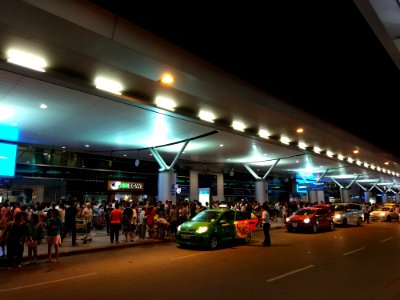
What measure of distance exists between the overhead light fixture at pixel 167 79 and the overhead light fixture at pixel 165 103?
1.93 m

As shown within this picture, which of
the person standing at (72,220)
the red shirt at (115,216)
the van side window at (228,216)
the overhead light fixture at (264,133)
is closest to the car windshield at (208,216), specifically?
the van side window at (228,216)

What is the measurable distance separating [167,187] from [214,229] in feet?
38.3

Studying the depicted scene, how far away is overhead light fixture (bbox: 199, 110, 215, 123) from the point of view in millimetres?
15938

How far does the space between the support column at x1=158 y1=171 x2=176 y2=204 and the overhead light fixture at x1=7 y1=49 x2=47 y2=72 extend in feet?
51.2

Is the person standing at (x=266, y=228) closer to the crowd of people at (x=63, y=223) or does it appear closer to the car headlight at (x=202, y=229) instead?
the crowd of people at (x=63, y=223)

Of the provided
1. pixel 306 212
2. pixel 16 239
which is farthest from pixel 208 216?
pixel 306 212

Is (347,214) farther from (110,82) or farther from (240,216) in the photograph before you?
(110,82)

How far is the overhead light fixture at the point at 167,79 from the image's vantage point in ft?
36.7

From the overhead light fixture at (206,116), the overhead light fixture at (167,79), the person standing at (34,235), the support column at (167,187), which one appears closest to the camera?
the person standing at (34,235)

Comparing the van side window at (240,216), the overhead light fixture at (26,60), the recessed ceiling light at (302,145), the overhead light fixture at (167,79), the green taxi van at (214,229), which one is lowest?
the green taxi van at (214,229)

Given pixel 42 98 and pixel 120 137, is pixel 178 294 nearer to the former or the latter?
pixel 42 98

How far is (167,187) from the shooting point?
24969 millimetres

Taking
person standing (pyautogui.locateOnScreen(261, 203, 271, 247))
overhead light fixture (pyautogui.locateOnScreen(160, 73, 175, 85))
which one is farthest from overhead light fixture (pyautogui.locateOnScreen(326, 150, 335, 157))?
overhead light fixture (pyautogui.locateOnScreen(160, 73, 175, 85))

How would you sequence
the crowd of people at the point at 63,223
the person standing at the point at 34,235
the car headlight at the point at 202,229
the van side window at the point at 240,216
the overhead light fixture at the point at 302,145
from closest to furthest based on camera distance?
the crowd of people at the point at 63,223, the person standing at the point at 34,235, the car headlight at the point at 202,229, the van side window at the point at 240,216, the overhead light fixture at the point at 302,145
